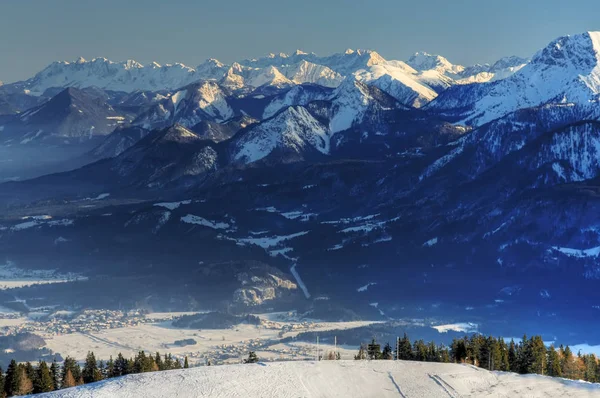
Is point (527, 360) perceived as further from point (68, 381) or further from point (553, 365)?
point (68, 381)

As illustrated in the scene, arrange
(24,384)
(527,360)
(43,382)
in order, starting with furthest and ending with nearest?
(527,360) → (43,382) → (24,384)

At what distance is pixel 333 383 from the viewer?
164 m

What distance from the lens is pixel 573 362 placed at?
7736 inches

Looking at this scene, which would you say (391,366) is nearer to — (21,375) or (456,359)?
(456,359)

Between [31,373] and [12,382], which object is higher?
[31,373]

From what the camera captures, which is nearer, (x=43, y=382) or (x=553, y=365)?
(x=43, y=382)

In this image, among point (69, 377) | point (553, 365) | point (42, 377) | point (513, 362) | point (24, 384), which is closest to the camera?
point (24, 384)

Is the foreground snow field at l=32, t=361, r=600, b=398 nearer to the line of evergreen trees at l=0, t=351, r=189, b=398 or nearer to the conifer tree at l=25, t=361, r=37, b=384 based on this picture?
the line of evergreen trees at l=0, t=351, r=189, b=398

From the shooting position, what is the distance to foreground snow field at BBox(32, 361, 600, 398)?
158 meters

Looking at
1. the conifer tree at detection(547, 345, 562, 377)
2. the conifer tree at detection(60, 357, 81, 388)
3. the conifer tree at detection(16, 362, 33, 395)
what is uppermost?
the conifer tree at detection(547, 345, 562, 377)

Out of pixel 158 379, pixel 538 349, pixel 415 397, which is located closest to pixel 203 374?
pixel 158 379

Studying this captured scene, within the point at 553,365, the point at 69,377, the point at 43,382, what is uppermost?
the point at 553,365

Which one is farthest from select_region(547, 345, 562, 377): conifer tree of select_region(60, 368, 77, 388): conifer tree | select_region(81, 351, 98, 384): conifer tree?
select_region(60, 368, 77, 388): conifer tree

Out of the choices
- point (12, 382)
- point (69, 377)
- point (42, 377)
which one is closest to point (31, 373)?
point (42, 377)
